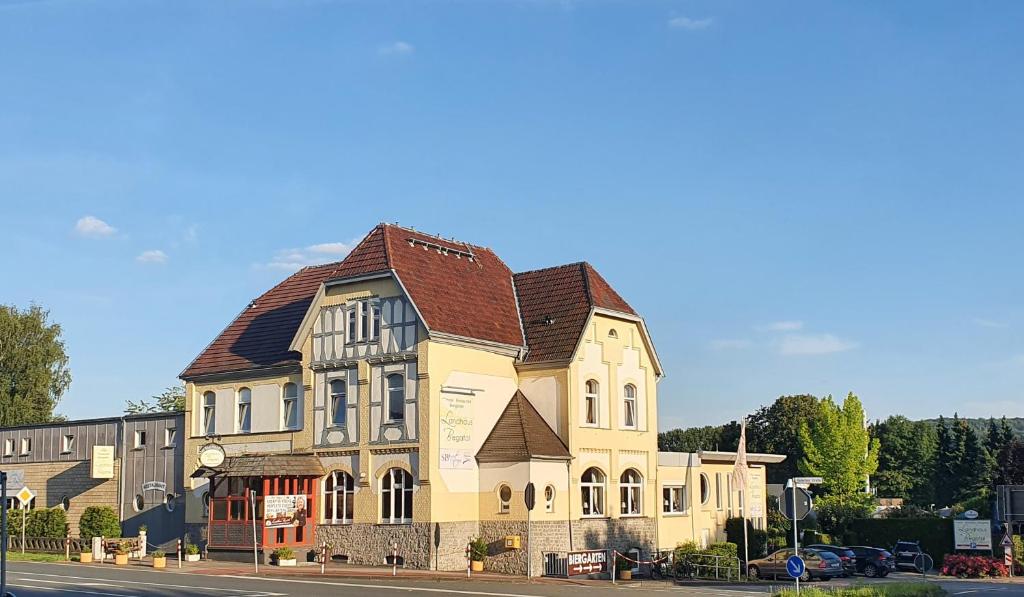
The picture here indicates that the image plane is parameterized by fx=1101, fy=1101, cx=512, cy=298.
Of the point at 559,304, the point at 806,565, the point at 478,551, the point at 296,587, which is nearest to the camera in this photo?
the point at 296,587

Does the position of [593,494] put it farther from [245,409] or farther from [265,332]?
[265,332]

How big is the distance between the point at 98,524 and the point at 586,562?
70.4ft

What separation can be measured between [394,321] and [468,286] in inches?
175

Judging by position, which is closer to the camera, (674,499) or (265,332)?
(265,332)

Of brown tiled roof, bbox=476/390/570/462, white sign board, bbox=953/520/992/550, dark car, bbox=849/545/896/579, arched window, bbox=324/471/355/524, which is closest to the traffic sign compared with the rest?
brown tiled roof, bbox=476/390/570/462

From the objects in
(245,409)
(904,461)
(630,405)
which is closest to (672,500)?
(630,405)

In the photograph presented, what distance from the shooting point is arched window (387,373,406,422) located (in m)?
40.2

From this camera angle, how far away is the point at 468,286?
43.9 metres

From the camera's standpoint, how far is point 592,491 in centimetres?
4206

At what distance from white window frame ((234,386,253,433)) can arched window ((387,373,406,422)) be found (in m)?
8.15

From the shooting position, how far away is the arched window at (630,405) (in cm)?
4462

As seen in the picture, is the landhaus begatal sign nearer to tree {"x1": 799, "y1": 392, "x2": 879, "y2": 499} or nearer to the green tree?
tree {"x1": 799, "y1": 392, "x2": 879, "y2": 499}

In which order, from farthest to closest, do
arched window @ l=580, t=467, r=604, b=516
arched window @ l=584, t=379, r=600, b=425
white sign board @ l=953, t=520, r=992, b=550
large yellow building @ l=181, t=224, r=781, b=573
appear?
white sign board @ l=953, t=520, r=992, b=550
arched window @ l=584, t=379, r=600, b=425
arched window @ l=580, t=467, r=604, b=516
large yellow building @ l=181, t=224, r=781, b=573

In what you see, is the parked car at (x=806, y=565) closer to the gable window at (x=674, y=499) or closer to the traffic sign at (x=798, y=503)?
the gable window at (x=674, y=499)
